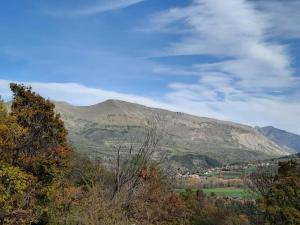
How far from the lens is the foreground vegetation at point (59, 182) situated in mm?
30047

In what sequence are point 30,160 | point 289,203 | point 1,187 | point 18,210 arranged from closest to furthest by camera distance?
1. point 1,187
2. point 18,210
3. point 30,160
4. point 289,203

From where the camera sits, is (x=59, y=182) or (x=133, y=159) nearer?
(x=133, y=159)

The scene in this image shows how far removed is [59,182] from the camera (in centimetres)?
4628

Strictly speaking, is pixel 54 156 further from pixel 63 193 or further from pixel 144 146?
pixel 144 146

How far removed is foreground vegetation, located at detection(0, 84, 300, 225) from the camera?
3005cm

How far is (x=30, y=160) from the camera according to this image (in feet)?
137

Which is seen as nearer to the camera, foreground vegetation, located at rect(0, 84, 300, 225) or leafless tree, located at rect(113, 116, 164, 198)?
foreground vegetation, located at rect(0, 84, 300, 225)

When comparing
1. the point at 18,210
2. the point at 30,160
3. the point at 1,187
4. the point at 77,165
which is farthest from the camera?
the point at 77,165

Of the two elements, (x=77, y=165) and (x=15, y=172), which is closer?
(x=15, y=172)

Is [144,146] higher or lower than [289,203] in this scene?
higher

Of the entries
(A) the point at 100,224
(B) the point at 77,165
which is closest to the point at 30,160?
(A) the point at 100,224

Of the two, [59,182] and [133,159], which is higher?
[133,159]

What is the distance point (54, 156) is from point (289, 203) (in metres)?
24.5

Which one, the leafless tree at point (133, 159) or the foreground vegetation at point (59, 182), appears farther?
the leafless tree at point (133, 159)
